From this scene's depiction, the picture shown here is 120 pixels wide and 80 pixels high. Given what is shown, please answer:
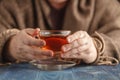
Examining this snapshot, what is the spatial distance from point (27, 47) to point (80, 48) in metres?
0.16

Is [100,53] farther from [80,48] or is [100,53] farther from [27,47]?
[27,47]

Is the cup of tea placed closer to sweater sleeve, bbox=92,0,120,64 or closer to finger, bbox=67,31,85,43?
finger, bbox=67,31,85,43

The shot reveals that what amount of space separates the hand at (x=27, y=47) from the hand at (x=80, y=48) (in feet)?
0.17

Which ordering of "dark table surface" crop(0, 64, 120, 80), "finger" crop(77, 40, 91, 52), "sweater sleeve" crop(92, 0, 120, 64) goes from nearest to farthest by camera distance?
1. "dark table surface" crop(0, 64, 120, 80)
2. "finger" crop(77, 40, 91, 52)
3. "sweater sleeve" crop(92, 0, 120, 64)

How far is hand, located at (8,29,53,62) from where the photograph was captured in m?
0.90

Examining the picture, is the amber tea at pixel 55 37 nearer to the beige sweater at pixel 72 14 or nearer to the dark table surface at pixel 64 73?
the dark table surface at pixel 64 73

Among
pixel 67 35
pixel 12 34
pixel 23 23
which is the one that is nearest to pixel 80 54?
pixel 67 35

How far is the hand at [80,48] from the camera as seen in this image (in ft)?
2.92

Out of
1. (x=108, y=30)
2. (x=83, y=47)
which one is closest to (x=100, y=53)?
(x=83, y=47)

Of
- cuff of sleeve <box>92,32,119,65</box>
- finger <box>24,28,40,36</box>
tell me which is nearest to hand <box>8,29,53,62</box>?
finger <box>24,28,40,36</box>

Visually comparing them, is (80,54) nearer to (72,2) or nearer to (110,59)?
(110,59)

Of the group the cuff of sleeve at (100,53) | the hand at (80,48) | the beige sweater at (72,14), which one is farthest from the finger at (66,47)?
the beige sweater at (72,14)

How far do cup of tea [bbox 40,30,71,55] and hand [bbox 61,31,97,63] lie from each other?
0.7 inches

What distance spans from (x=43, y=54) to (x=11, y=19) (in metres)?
0.39
